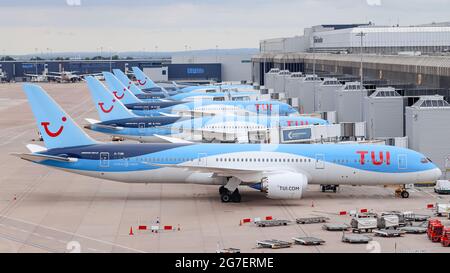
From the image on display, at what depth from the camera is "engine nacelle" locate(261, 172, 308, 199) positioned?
50.1m

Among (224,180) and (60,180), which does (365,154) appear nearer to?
(224,180)

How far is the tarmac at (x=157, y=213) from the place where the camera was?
4003 cm

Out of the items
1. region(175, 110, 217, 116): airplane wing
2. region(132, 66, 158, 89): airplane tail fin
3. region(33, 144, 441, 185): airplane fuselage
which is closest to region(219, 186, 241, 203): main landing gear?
region(33, 144, 441, 185): airplane fuselage

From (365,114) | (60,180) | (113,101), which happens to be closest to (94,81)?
(113,101)

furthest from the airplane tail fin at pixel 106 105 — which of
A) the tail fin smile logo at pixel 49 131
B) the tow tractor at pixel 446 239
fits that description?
the tow tractor at pixel 446 239

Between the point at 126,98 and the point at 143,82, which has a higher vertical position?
the point at 143,82

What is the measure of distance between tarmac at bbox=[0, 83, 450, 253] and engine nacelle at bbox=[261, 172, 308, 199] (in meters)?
0.84

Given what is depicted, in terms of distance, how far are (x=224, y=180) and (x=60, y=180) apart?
14.9 meters

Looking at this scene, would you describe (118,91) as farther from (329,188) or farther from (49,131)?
Result: (329,188)

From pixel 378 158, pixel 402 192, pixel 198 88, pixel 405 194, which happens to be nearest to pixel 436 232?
pixel 378 158

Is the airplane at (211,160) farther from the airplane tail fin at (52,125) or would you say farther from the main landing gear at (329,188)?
the main landing gear at (329,188)

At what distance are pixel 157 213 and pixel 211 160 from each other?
5320mm

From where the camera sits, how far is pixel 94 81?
7594 centimetres

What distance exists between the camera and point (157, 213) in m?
49.0
